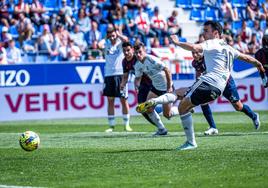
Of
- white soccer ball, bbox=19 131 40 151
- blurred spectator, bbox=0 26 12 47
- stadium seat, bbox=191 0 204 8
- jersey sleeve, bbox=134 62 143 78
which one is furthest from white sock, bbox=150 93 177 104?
stadium seat, bbox=191 0 204 8

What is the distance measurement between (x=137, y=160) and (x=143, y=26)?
21.2 meters

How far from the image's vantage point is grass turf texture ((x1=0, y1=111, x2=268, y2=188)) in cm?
1087

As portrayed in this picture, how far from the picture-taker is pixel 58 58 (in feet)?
102

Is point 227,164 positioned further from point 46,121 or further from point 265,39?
point 46,121

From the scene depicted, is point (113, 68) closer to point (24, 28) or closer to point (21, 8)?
point (24, 28)

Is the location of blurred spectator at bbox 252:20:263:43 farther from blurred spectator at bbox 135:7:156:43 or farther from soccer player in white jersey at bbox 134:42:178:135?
soccer player in white jersey at bbox 134:42:178:135

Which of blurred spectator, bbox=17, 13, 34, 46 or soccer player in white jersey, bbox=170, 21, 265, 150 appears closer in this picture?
soccer player in white jersey, bbox=170, 21, 265, 150

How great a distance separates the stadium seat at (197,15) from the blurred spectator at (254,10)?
220 centimetres

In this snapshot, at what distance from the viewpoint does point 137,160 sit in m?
13.2

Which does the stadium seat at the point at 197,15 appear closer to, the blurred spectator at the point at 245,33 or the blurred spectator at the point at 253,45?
the blurred spectator at the point at 245,33

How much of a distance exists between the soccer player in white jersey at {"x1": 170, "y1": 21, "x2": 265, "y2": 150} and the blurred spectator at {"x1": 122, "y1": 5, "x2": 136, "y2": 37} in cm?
1875

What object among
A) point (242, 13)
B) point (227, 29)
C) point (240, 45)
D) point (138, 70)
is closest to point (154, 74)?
point (138, 70)

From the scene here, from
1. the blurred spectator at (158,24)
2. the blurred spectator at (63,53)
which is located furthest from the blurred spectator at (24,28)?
the blurred spectator at (158,24)

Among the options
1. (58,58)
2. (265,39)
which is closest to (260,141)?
(265,39)
